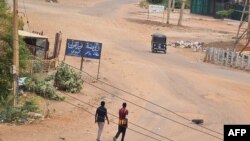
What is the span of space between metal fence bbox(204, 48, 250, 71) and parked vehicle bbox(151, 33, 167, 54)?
13.1 feet

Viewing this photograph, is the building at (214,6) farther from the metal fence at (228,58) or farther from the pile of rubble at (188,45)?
the metal fence at (228,58)

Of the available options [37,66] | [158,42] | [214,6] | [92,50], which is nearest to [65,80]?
[37,66]

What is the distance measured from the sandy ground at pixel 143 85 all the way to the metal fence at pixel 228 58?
121 cm

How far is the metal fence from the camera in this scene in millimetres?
43781

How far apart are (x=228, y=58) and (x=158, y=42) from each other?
6.55 metres

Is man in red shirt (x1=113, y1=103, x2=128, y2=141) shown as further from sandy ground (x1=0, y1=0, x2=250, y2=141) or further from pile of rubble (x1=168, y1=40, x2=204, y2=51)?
pile of rubble (x1=168, y1=40, x2=204, y2=51)

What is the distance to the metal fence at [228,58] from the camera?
43.8 metres

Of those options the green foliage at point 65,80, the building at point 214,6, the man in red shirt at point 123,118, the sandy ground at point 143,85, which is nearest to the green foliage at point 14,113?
the sandy ground at point 143,85

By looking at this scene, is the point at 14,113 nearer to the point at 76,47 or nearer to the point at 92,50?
the point at 76,47

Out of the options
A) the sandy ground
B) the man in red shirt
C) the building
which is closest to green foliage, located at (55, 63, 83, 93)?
the sandy ground

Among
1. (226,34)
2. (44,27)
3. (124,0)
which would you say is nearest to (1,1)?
(44,27)

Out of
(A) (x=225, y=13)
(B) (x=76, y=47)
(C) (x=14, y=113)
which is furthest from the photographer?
(A) (x=225, y=13)

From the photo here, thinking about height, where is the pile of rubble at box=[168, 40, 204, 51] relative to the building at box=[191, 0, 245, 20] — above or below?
Result: below

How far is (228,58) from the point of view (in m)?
44.8
